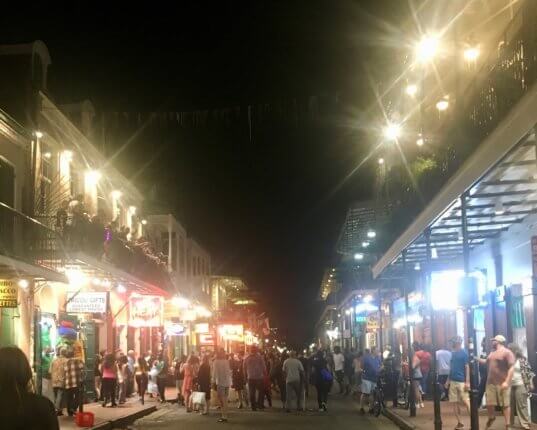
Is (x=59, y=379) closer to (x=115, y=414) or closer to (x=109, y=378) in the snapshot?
(x=115, y=414)

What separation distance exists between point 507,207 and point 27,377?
11.2m

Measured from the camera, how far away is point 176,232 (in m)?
42.9

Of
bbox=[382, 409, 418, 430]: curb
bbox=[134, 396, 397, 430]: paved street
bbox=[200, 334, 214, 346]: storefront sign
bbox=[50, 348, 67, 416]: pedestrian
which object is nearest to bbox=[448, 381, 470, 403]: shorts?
bbox=[382, 409, 418, 430]: curb

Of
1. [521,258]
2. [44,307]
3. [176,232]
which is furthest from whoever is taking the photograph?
[176,232]

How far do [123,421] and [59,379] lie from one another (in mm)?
1990

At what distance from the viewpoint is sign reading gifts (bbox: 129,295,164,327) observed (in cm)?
2733

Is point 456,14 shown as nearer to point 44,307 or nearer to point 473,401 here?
point 473,401

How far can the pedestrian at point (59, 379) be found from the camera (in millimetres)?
18750

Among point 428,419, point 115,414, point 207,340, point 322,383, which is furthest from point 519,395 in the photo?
point 207,340

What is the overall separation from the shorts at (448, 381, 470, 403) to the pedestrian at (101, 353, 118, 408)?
34.0 feet

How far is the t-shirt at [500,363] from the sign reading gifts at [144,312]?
16042mm

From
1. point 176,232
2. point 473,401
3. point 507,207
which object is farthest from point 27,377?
point 176,232

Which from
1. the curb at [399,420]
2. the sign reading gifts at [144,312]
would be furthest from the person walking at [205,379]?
the sign reading gifts at [144,312]

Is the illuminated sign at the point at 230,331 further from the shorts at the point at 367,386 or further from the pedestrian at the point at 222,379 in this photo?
the shorts at the point at 367,386
